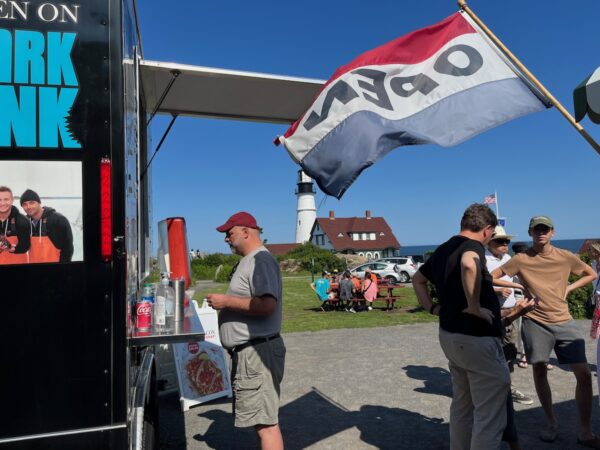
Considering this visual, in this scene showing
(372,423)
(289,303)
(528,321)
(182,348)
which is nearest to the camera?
(528,321)

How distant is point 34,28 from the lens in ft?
6.70

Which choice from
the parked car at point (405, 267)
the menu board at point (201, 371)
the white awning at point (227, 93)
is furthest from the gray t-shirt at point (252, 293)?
the parked car at point (405, 267)

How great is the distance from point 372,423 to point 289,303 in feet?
42.5

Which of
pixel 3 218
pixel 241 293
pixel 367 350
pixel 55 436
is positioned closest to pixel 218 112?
pixel 241 293

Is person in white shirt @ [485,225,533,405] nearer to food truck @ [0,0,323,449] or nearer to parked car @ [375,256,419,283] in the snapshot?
food truck @ [0,0,323,449]

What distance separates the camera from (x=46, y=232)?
2.03 meters

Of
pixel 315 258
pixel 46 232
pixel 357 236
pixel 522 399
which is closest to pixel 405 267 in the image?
pixel 315 258

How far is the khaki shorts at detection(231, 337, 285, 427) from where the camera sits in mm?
3213

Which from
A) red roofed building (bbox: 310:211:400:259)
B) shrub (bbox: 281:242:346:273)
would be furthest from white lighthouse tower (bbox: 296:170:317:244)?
shrub (bbox: 281:242:346:273)

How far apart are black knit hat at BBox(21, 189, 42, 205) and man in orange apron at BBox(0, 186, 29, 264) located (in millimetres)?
41

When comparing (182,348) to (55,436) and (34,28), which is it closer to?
(55,436)

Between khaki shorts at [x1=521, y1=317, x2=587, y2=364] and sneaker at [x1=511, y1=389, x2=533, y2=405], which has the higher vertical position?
khaki shorts at [x1=521, y1=317, x2=587, y2=364]

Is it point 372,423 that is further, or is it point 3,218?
point 372,423

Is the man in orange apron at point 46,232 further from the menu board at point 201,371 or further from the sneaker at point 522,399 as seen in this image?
the sneaker at point 522,399
